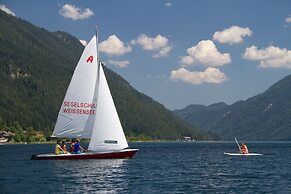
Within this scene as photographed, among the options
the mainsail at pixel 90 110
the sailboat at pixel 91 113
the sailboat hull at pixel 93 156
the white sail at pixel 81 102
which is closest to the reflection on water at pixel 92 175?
the sailboat hull at pixel 93 156

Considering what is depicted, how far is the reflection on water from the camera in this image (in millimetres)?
43591

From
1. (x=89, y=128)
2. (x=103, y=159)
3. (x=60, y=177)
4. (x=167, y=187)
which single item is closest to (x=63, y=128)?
(x=89, y=128)

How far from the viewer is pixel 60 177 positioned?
51.7m

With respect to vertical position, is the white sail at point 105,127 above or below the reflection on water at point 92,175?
above

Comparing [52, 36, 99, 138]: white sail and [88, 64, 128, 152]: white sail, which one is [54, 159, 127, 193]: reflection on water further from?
[52, 36, 99, 138]: white sail

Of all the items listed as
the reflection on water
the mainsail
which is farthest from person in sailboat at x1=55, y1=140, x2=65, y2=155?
the mainsail

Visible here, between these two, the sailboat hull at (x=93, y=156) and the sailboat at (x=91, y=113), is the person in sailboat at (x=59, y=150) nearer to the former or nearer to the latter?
the sailboat hull at (x=93, y=156)

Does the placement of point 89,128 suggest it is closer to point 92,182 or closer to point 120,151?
point 120,151

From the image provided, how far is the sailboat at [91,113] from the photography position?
66062 mm

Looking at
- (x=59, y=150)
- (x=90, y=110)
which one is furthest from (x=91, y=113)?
(x=59, y=150)

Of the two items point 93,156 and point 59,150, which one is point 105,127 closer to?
point 93,156

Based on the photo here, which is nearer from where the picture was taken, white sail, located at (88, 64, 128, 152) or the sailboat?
the sailboat

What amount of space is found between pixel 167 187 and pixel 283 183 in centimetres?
1234

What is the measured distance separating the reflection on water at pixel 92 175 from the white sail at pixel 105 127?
7.85ft
